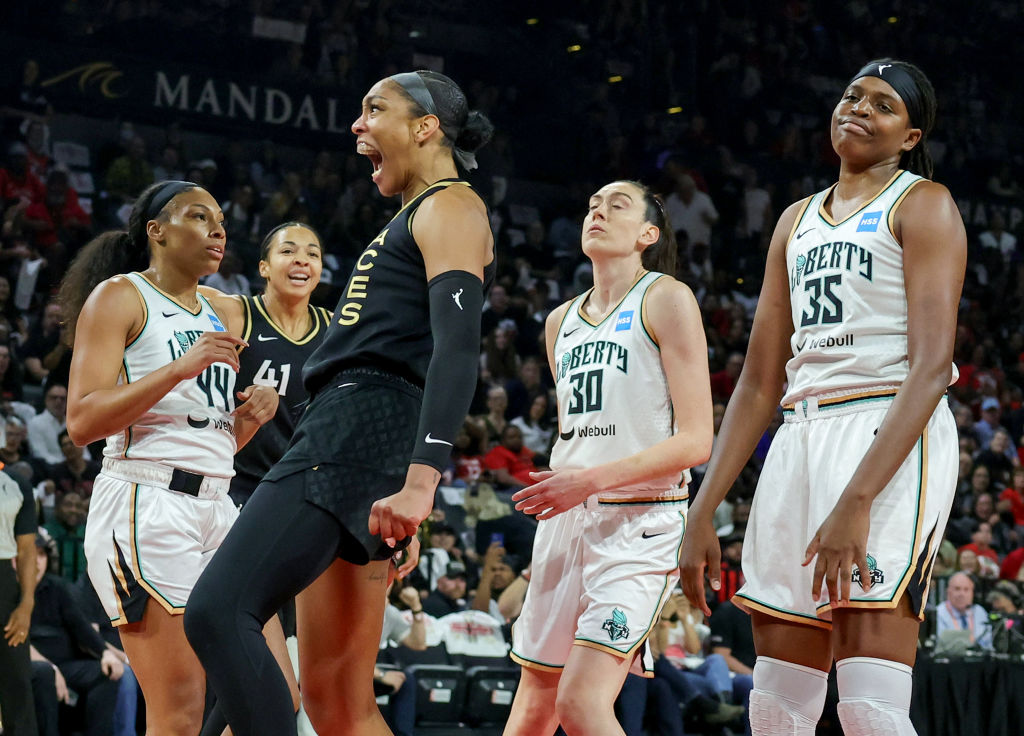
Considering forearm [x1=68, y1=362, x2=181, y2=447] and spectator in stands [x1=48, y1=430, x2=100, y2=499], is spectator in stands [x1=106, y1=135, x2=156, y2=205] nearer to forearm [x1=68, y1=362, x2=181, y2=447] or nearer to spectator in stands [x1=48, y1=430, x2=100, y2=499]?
spectator in stands [x1=48, y1=430, x2=100, y2=499]

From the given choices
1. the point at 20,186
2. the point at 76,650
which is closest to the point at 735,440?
the point at 76,650

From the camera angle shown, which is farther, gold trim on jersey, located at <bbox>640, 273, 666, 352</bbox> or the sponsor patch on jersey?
gold trim on jersey, located at <bbox>640, 273, 666, 352</bbox>

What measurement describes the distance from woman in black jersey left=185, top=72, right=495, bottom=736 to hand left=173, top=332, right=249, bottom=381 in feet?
2.38

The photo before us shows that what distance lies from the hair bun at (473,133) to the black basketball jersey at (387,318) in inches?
12.7

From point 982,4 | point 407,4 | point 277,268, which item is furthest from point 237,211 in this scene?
point 982,4

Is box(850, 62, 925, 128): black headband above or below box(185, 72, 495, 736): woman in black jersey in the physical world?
above

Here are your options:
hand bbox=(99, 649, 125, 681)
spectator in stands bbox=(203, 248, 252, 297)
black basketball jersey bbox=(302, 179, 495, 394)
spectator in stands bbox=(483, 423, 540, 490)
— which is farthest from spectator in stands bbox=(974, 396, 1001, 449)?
black basketball jersey bbox=(302, 179, 495, 394)

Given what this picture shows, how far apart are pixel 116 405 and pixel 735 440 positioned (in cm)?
202

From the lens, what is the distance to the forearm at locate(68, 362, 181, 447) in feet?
14.3

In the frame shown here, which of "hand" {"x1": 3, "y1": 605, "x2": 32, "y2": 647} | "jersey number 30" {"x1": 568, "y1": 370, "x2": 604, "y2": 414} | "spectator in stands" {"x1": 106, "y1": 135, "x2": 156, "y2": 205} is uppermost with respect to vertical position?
"spectator in stands" {"x1": 106, "y1": 135, "x2": 156, "y2": 205}

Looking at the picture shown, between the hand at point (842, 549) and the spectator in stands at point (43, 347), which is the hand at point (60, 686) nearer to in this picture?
the spectator in stands at point (43, 347)

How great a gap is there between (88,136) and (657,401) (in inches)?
487

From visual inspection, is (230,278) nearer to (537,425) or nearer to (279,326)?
(537,425)

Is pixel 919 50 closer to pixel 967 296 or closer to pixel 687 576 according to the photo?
pixel 967 296
